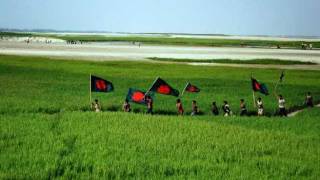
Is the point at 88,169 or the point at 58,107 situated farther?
the point at 58,107

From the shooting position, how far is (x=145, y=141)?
617 inches

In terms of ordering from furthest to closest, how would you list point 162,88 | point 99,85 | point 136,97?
point 99,85
point 136,97
point 162,88

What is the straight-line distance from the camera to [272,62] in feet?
196

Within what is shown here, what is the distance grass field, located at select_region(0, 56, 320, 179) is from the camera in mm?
12492

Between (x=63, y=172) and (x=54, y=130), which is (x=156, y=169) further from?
(x=54, y=130)

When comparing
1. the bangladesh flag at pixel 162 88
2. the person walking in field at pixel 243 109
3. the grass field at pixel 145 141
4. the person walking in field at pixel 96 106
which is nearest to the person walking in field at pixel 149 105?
the grass field at pixel 145 141

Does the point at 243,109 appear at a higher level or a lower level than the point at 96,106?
lower

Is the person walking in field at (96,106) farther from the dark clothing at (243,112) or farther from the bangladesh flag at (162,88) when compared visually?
the dark clothing at (243,112)

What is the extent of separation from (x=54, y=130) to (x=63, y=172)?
4999mm

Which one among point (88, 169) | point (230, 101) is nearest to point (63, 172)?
point (88, 169)

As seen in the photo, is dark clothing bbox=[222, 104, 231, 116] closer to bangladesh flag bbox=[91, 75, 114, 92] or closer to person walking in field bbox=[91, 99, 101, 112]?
bangladesh flag bbox=[91, 75, 114, 92]

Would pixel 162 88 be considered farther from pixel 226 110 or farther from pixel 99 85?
pixel 226 110

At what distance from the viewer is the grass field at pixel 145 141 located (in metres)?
12.5

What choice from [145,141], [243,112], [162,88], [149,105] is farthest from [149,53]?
[145,141]
